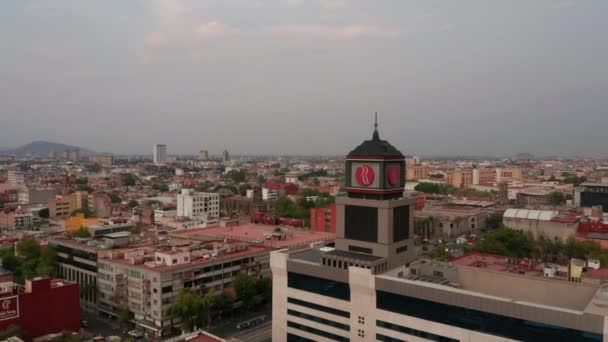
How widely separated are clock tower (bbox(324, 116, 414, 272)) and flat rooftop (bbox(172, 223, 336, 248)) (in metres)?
23.8

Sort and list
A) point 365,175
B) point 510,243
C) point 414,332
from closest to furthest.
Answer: point 414,332, point 365,175, point 510,243

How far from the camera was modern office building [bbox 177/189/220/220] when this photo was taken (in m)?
98.9

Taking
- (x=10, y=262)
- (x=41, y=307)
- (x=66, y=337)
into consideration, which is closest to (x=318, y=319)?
(x=66, y=337)

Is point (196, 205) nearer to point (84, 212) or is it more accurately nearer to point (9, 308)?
point (84, 212)

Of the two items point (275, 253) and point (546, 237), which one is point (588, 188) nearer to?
point (546, 237)

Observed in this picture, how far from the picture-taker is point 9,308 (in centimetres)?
3659

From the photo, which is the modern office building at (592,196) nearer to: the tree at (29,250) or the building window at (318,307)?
the building window at (318,307)

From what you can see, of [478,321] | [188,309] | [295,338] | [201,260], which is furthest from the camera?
[201,260]

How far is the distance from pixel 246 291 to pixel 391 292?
20.5 meters

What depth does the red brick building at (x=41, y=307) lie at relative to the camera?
36.8 meters

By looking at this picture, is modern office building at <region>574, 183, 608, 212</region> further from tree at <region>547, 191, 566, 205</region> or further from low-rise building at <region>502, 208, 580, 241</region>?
low-rise building at <region>502, 208, 580, 241</region>

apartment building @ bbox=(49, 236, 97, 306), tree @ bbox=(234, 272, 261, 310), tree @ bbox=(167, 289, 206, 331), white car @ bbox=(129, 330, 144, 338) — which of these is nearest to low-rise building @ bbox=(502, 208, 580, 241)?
tree @ bbox=(234, 272, 261, 310)

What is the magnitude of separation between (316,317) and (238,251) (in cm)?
1969

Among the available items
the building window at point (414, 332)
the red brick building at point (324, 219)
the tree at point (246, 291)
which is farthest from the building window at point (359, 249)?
the red brick building at point (324, 219)
